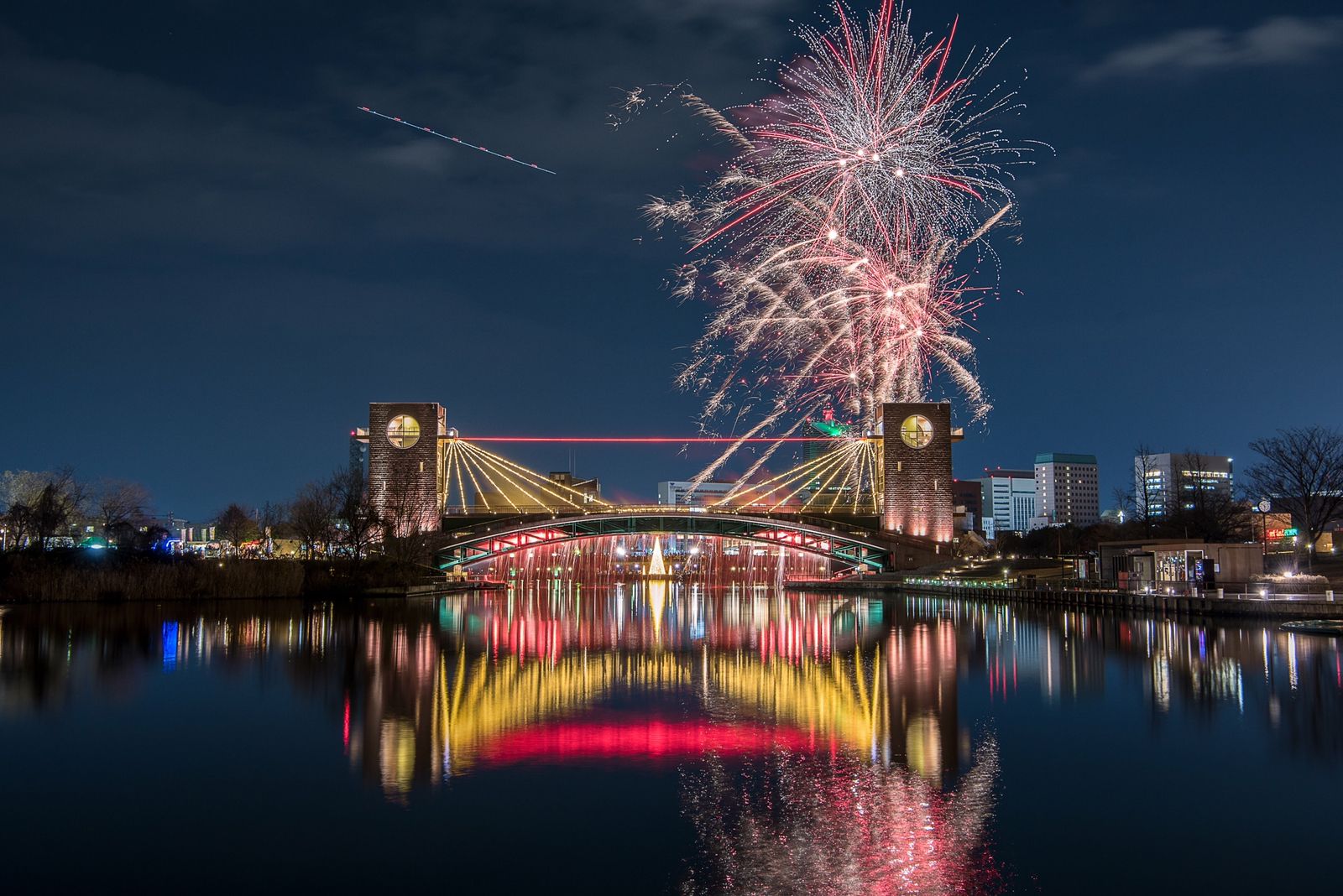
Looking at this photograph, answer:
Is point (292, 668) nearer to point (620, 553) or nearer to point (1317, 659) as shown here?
point (1317, 659)

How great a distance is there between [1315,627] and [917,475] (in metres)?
52.5

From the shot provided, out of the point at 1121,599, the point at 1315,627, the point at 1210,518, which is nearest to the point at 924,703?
the point at 1315,627

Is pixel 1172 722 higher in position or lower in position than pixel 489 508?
lower

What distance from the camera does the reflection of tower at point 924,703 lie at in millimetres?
16953

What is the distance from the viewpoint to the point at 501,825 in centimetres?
1316

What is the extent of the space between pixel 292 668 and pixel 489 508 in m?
62.5

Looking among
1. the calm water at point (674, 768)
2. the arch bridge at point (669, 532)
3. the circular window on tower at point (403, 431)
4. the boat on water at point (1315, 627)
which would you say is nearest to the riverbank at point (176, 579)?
the arch bridge at point (669, 532)

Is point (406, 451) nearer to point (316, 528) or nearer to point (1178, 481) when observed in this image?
point (316, 528)

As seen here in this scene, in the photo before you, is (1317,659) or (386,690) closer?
(386,690)

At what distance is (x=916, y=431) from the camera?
89.9 m

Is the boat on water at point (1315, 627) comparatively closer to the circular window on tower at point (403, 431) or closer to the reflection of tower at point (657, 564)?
the circular window on tower at point (403, 431)

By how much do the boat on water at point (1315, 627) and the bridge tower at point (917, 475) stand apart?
163ft

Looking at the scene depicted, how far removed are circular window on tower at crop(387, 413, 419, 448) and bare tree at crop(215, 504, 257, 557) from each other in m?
15.6

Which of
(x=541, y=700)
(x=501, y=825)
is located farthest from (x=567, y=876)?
(x=541, y=700)
